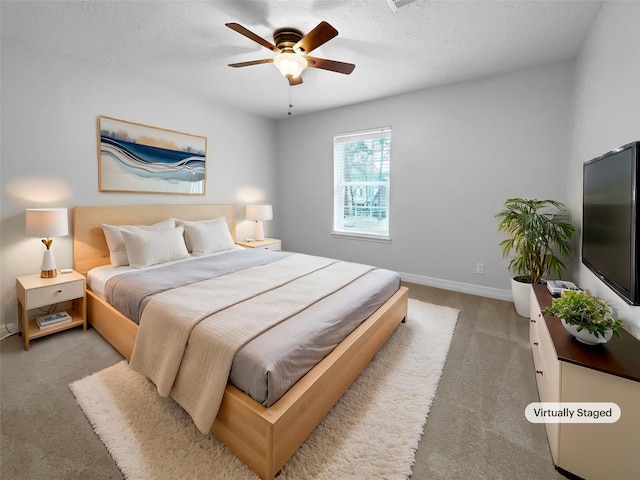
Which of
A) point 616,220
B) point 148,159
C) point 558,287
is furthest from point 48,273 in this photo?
point 558,287

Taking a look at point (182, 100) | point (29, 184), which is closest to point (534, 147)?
point (182, 100)

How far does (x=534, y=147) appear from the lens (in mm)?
3074

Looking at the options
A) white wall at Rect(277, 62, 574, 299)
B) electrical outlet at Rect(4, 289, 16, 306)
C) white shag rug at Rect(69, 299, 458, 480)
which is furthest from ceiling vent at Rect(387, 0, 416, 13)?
electrical outlet at Rect(4, 289, 16, 306)

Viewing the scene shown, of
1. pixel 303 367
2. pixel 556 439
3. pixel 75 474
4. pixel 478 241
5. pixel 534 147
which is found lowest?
pixel 75 474

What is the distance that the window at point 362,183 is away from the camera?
4.14 meters

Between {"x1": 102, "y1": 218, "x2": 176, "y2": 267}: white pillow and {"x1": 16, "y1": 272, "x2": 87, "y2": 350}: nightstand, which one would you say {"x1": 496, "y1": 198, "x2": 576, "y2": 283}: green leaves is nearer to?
{"x1": 102, "y1": 218, "x2": 176, "y2": 267}: white pillow

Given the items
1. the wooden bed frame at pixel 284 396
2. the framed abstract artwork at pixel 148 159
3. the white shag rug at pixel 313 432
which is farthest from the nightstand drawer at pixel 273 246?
the white shag rug at pixel 313 432

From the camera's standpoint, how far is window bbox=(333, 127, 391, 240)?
414 centimetres

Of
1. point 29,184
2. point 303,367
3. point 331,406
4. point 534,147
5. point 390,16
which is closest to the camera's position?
point 303,367

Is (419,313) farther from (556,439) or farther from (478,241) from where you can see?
(556,439)

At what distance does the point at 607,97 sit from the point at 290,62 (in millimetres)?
2225

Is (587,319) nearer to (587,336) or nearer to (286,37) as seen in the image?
(587,336)

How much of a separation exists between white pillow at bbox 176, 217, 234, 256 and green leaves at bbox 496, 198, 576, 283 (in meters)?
3.19

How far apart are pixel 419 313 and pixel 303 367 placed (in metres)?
1.93
